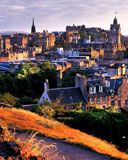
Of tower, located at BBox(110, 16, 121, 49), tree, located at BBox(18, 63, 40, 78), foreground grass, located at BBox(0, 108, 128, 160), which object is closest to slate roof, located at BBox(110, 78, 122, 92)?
tree, located at BBox(18, 63, 40, 78)

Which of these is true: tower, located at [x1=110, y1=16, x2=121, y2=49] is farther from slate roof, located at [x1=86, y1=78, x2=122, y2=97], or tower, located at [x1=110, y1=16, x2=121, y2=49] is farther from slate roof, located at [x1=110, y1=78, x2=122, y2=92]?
slate roof, located at [x1=86, y1=78, x2=122, y2=97]

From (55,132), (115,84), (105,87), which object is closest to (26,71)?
(115,84)

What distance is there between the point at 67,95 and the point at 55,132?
20.3 m

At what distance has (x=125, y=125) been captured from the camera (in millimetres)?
20688

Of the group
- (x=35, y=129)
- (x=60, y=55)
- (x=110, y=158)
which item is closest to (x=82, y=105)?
(x=35, y=129)

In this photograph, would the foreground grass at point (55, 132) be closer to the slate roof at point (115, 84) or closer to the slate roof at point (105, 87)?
the slate roof at point (105, 87)

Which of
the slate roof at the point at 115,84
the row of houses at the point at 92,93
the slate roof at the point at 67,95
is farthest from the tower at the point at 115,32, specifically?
the slate roof at the point at 67,95

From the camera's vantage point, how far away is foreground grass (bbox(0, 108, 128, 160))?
548 inches

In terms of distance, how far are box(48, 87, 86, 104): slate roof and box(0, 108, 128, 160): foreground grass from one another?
54.2 feet

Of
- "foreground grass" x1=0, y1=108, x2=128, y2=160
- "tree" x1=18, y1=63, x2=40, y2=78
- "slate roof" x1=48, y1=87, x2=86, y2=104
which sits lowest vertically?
"tree" x1=18, y1=63, x2=40, y2=78

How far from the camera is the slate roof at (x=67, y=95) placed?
35688 mm

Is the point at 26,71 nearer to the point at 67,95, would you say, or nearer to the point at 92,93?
the point at 92,93

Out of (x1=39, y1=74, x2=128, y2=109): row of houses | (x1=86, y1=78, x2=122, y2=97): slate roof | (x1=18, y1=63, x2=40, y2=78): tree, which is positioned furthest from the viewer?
(x1=18, y1=63, x2=40, y2=78): tree

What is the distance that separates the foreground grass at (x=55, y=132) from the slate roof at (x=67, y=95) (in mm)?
16508
